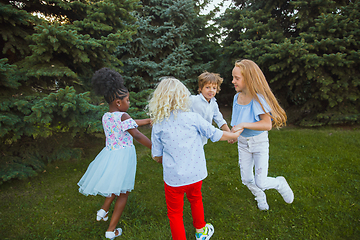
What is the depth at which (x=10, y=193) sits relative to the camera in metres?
3.97

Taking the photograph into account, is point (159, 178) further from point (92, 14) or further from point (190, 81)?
point (190, 81)

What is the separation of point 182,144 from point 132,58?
6940 millimetres

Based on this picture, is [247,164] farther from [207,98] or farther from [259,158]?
[207,98]

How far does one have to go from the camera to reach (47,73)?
13.3 feet

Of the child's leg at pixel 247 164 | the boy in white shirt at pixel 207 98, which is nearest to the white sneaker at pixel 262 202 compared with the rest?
the child's leg at pixel 247 164

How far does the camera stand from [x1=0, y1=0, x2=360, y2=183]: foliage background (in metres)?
3.98

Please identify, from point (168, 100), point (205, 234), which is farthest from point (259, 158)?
point (168, 100)

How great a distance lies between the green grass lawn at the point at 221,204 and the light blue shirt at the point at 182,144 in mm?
1152

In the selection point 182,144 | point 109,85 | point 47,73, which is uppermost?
point 47,73

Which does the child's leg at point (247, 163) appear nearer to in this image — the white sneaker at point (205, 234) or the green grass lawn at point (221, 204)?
the green grass lawn at point (221, 204)

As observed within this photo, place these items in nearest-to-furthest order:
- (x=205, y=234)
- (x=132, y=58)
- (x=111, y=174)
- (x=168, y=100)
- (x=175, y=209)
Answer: (x=168, y=100), (x=175, y=209), (x=205, y=234), (x=111, y=174), (x=132, y=58)

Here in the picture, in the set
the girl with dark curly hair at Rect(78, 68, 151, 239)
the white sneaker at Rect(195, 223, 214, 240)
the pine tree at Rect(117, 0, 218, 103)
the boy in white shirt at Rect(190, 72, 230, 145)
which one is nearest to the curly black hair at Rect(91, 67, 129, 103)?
the girl with dark curly hair at Rect(78, 68, 151, 239)

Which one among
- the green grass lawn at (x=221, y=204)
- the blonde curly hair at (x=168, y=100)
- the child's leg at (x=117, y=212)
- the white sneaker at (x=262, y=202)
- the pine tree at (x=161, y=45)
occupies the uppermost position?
the pine tree at (x=161, y=45)

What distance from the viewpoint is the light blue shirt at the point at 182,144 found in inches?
78.9
